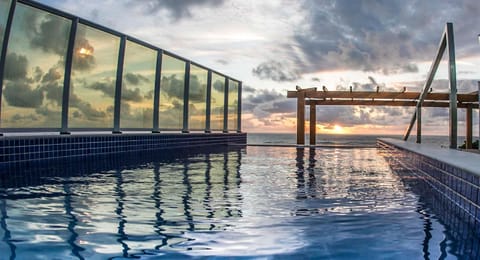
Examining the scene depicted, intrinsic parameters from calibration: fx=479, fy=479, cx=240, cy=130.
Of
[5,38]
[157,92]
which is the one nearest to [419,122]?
[157,92]

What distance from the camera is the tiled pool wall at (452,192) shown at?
136 inches

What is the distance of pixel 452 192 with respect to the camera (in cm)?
439

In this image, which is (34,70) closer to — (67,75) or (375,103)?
(67,75)

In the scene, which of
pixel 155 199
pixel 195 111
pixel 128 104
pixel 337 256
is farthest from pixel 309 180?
pixel 195 111

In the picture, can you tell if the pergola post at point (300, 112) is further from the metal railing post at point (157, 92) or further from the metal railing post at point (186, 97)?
the metal railing post at point (157, 92)

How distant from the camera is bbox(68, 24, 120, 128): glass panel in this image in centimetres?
845

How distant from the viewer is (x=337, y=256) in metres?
2.37

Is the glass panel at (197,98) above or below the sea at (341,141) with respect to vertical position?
above

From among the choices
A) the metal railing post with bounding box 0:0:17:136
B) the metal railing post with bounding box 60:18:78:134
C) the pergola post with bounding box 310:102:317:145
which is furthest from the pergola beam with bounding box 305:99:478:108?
the metal railing post with bounding box 0:0:17:136

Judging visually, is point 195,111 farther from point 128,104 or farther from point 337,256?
point 337,256

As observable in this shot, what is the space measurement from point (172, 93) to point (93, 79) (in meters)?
3.88

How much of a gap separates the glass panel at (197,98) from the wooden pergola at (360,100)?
15.4ft

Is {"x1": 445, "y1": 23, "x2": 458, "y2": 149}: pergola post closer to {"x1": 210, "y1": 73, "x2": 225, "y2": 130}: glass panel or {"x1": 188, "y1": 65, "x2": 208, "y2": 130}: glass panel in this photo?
{"x1": 188, "y1": 65, "x2": 208, "y2": 130}: glass panel

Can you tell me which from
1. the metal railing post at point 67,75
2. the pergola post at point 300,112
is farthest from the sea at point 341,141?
the metal railing post at point 67,75
